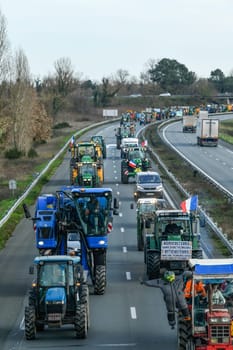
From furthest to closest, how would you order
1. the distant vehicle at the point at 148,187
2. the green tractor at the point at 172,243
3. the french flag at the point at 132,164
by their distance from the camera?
the french flag at the point at 132,164 < the distant vehicle at the point at 148,187 < the green tractor at the point at 172,243

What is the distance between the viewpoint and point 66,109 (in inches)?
6969

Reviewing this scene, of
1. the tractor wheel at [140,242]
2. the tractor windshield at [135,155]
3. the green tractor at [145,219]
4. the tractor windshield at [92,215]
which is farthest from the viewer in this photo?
the tractor windshield at [135,155]

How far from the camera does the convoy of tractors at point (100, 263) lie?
19.2 meters

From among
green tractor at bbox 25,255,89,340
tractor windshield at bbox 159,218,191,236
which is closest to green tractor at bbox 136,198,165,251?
tractor windshield at bbox 159,218,191,236

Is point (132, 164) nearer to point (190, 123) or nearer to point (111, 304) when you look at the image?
point (111, 304)

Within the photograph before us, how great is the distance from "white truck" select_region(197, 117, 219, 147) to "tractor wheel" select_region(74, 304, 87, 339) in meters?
79.6

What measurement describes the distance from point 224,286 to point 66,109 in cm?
15844

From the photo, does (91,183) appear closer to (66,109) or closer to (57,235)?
(57,235)

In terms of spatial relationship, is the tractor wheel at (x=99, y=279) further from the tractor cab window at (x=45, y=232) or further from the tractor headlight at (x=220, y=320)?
the tractor headlight at (x=220, y=320)

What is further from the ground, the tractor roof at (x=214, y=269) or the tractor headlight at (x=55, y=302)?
the tractor roof at (x=214, y=269)

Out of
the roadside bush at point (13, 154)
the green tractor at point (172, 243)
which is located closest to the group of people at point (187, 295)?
the green tractor at point (172, 243)

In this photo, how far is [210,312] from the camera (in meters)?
18.8

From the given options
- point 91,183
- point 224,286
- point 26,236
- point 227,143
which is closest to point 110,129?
point 227,143

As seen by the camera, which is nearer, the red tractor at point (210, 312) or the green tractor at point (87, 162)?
the red tractor at point (210, 312)
